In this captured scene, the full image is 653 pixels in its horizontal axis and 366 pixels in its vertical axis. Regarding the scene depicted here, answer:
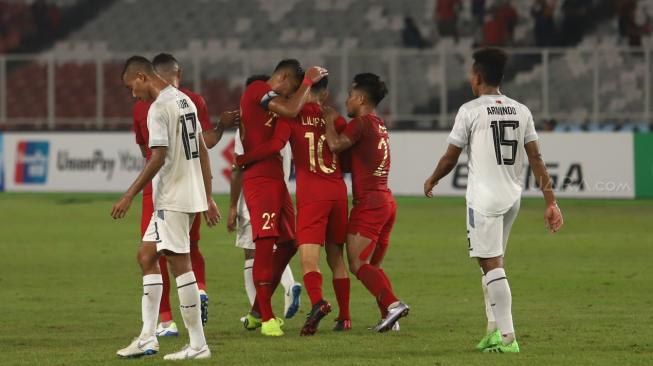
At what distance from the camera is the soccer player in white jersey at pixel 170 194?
26.2 ft

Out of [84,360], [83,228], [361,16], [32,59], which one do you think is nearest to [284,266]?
[84,360]

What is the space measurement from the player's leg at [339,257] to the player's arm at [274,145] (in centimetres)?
65

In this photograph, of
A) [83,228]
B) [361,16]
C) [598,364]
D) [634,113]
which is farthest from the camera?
[361,16]

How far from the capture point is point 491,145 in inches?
324

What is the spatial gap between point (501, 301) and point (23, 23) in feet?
89.6

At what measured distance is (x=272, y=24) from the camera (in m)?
32.7

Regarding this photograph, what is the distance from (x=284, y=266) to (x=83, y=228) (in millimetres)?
10020

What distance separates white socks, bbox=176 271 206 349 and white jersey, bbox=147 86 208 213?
470 millimetres

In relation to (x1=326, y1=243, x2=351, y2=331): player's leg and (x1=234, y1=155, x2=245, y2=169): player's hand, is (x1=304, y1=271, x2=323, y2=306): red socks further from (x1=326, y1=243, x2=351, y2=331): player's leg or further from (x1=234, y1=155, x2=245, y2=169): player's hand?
(x1=234, y1=155, x2=245, y2=169): player's hand

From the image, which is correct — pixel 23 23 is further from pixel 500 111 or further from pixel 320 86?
pixel 500 111

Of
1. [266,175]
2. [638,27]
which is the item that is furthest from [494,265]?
[638,27]

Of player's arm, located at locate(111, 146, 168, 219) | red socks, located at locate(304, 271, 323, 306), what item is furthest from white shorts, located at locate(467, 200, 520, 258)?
player's arm, located at locate(111, 146, 168, 219)

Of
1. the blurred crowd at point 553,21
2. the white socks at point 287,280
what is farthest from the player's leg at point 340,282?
the blurred crowd at point 553,21

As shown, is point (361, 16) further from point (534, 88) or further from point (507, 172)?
point (507, 172)
